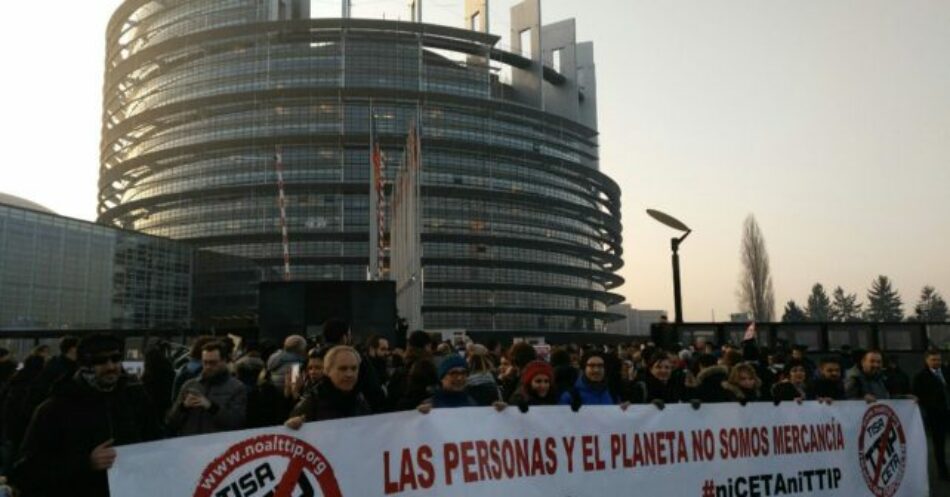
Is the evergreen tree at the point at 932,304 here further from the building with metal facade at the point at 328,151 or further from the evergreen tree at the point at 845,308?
the building with metal facade at the point at 328,151

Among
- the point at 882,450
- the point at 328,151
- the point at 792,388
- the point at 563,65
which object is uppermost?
the point at 563,65

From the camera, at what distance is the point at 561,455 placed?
5.44 meters

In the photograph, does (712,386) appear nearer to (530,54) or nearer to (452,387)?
(452,387)

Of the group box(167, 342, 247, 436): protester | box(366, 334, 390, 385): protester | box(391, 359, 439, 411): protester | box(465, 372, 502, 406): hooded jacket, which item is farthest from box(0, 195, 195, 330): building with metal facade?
box(465, 372, 502, 406): hooded jacket

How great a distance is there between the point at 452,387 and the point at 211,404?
1908 millimetres

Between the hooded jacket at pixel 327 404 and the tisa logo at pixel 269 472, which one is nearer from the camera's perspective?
the tisa logo at pixel 269 472

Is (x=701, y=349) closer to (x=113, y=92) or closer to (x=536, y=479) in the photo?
(x=536, y=479)

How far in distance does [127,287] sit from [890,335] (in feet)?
238

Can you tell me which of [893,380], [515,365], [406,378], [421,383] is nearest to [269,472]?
[421,383]

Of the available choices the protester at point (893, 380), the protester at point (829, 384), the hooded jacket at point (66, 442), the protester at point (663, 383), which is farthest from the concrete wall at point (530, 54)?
the hooded jacket at point (66, 442)

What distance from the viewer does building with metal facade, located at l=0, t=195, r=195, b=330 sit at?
6144 cm

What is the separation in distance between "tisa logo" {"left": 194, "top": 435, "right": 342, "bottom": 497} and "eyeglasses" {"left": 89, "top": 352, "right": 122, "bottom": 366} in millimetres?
839

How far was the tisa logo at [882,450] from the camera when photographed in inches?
283

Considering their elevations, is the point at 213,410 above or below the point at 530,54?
below
